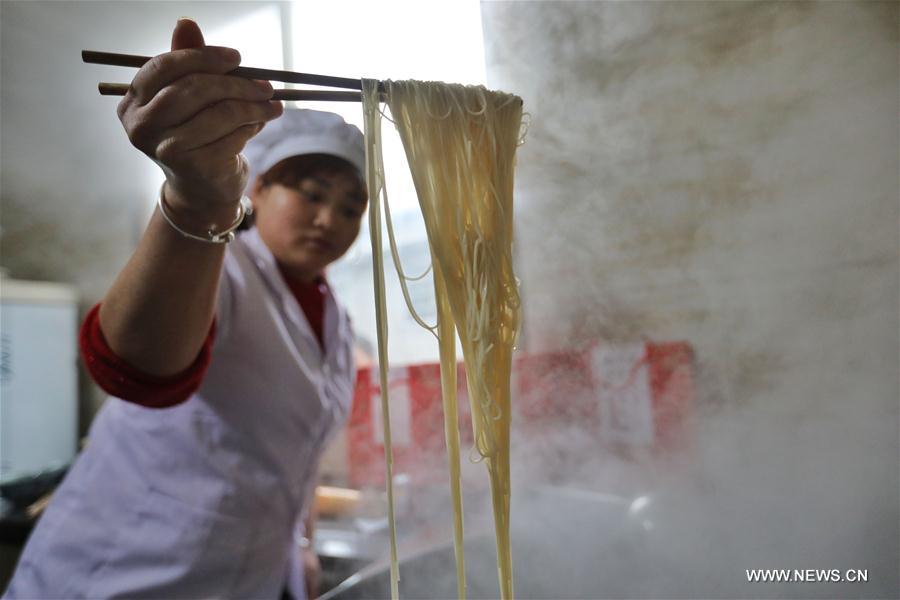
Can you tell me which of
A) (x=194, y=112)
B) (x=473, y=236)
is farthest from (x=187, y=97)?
(x=473, y=236)

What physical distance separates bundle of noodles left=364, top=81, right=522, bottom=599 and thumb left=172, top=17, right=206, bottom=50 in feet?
0.91

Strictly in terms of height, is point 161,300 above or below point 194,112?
below

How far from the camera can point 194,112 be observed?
840 millimetres

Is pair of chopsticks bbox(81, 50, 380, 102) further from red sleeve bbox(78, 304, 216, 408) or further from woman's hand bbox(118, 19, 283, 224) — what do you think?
red sleeve bbox(78, 304, 216, 408)

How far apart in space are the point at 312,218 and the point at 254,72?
2.18 feet

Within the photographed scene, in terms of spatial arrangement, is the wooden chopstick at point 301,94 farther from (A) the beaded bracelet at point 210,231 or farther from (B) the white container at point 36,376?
(B) the white container at point 36,376

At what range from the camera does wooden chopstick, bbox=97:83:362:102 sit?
0.88m

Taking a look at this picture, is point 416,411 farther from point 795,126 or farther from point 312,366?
point 795,126

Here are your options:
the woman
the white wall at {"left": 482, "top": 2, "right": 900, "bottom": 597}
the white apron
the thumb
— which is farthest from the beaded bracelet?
the white wall at {"left": 482, "top": 2, "right": 900, "bottom": 597}

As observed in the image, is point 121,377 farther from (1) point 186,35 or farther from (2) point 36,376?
(2) point 36,376

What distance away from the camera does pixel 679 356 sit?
1.30 m

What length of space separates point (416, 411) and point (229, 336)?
3.01 feet

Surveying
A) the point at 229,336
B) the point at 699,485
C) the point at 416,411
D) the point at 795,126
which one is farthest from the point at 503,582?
the point at 416,411

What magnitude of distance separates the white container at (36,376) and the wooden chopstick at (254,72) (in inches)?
91.0
